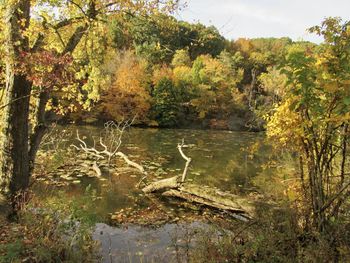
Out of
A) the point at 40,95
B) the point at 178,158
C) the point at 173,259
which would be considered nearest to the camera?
the point at 173,259

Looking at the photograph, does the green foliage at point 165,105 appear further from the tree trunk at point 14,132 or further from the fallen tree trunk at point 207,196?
the tree trunk at point 14,132

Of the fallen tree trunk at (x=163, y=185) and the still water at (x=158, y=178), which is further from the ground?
the fallen tree trunk at (x=163, y=185)

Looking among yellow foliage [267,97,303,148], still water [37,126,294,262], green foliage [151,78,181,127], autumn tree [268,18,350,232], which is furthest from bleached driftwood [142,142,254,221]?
green foliage [151,78,181,127]

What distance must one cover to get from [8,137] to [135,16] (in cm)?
348

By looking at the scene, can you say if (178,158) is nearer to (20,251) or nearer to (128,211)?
(128,211)

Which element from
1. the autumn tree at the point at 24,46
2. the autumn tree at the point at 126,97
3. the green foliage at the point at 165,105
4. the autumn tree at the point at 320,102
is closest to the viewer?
the autumn tree at the point at 320,102

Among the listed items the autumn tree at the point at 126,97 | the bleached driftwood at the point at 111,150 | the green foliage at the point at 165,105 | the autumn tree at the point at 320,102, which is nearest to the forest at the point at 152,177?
the autumn tree at the point at 320,102

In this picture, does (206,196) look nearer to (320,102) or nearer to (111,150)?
(320,102)

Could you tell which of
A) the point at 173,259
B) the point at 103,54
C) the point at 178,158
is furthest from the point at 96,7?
the point at 178,158

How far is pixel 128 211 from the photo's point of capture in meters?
8.97

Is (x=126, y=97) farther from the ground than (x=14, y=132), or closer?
closer

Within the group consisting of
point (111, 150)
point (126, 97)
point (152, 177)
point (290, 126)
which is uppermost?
point (290, 126)

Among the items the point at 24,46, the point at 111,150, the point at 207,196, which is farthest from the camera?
the point at 111,150

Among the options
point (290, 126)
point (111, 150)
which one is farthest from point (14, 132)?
point (111, 150)
